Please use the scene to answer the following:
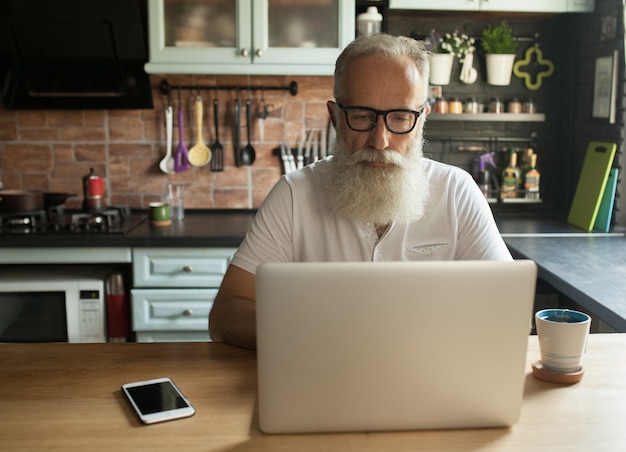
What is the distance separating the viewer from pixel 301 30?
3291mm

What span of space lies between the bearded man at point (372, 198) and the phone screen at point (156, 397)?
0.30m

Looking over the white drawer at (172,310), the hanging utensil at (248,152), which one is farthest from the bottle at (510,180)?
the white drawer at (172,310)

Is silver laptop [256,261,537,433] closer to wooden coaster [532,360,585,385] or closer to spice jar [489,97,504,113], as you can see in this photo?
wooden coaster [532,360,585,385]

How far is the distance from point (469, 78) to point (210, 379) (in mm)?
2625

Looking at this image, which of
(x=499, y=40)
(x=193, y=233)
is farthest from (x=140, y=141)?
(x=499, y=40)

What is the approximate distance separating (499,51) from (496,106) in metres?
0.27

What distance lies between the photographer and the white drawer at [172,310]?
121 inches

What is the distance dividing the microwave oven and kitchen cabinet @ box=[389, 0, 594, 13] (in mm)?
1827

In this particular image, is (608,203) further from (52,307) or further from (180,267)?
(52,307)

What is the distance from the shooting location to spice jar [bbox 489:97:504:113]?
11.8 ft

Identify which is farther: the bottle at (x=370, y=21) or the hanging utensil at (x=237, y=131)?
the hanging utensil at (x=237, y=131)

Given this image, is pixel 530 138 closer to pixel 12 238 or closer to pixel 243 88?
pixel 243 88

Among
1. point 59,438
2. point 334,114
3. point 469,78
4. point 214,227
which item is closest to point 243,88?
point 214,227

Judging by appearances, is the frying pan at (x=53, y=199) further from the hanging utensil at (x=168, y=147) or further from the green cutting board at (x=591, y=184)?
the green cutting board at (x=591, y=184)
